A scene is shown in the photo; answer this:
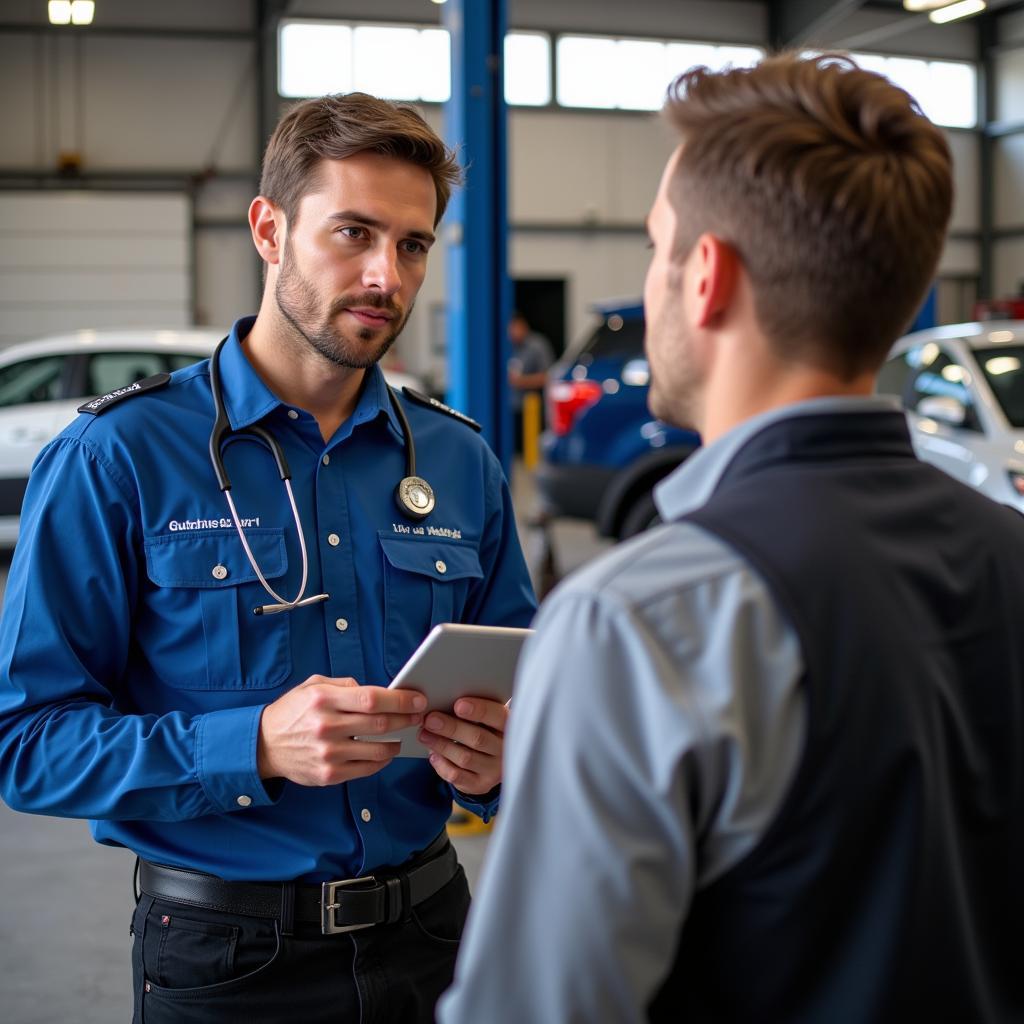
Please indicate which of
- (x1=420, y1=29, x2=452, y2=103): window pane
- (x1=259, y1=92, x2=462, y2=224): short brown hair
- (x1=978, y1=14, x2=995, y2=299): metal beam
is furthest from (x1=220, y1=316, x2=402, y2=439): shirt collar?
(x1=978, y1=14, x2=995, y2=299): metal beam

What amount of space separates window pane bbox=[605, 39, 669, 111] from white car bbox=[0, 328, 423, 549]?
11.2 meters

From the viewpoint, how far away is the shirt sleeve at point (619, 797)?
819 mm

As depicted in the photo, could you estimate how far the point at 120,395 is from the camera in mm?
1694

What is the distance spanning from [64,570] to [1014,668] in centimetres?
114

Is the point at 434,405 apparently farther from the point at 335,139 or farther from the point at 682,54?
the point at 682,54

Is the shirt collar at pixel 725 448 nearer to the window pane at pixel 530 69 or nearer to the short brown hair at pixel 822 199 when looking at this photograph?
the short brown hair at pixel 822 199

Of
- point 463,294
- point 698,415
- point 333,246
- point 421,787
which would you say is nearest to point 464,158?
point 463,294

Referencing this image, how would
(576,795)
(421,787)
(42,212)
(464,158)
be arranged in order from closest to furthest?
(576,795)
(421,787)
(464,158)
(42,212)

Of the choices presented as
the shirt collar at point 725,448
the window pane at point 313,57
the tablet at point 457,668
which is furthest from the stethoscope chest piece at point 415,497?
the window pane at point 313,57

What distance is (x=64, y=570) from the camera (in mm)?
1561

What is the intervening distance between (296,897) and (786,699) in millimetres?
952

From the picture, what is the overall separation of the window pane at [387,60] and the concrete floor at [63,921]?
13.5m

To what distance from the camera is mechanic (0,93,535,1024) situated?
1.52 metres

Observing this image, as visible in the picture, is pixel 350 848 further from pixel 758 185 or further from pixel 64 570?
pixel 758 185
